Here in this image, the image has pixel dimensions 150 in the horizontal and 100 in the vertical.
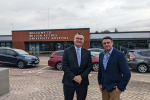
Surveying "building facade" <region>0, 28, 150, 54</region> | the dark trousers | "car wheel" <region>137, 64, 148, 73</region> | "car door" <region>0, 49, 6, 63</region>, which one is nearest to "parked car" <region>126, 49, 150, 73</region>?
"car wheel" <region>137, 64, 148, 73</region>

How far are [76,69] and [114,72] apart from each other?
73 centimetres

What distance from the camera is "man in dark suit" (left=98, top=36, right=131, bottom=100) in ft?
7.20

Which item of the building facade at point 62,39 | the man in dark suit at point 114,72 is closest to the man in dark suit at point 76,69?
the man in dark suit at point 114,72

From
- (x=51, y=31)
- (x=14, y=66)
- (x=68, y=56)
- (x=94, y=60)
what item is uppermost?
(x=51, y=31)

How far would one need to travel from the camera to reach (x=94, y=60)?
8.65 meters

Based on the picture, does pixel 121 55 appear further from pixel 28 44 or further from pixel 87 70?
pixel 28 44

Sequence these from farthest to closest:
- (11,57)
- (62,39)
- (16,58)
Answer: (62,39) < (11,57) < (16,58)

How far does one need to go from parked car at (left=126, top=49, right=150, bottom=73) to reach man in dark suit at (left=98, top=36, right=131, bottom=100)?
646cm

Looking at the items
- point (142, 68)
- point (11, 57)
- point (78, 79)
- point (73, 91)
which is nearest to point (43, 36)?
point (11, 57)

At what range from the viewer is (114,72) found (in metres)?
2.29

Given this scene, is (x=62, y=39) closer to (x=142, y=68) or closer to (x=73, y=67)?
(x=142, y=68)

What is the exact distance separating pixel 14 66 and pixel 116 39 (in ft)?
63.3

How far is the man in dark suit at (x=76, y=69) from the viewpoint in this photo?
8.08ft

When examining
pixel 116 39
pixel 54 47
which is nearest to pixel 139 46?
pixel 116 39
